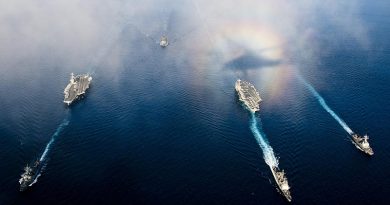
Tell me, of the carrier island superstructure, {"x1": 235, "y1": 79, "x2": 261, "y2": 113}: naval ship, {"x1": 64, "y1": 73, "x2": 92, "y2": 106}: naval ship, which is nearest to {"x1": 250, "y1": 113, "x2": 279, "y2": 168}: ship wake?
the carrier island superstructure

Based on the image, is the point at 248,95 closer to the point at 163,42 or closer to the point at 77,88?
the point at 77,88

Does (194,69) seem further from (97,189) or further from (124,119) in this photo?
(97,189)

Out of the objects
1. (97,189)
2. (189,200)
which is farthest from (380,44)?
(97,189)

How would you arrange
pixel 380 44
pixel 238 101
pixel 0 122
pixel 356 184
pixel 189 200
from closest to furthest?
1. pixel 189 200
2. pixel 356 184
3. pixel 0 122
4. pixel 238 101
5. pixel 380 44

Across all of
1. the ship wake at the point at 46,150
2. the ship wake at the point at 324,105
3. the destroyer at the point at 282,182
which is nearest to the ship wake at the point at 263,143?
the destroyer at the point at 282,182

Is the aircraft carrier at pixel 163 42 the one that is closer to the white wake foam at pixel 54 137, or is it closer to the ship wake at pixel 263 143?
the ship wake at pixel 263 143
